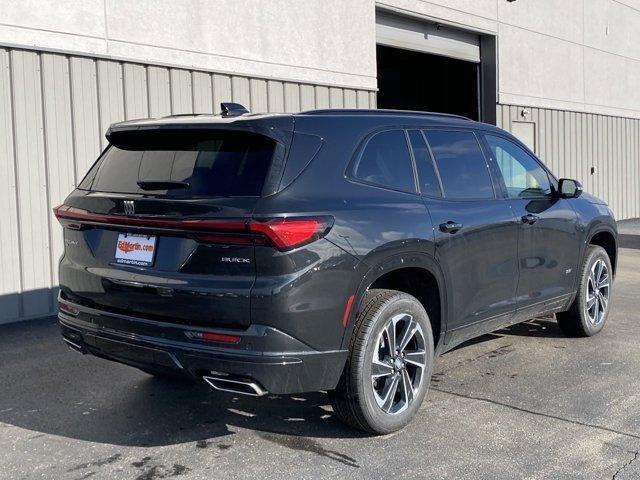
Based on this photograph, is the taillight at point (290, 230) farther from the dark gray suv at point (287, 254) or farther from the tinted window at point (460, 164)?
the tinted window at point (460, 164)

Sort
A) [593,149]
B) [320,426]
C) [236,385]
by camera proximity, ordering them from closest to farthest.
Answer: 1. [236,385]
2. [320,426]
3. [593,149]

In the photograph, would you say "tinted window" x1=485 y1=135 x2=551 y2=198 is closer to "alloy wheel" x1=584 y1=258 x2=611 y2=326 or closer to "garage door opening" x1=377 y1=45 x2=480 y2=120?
"alloy wheel" x1=584 y1=258 x2=611 y2=326

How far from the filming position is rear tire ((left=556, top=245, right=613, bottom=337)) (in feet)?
21.6

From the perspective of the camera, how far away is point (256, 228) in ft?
12.3

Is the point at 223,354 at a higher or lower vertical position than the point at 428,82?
lower

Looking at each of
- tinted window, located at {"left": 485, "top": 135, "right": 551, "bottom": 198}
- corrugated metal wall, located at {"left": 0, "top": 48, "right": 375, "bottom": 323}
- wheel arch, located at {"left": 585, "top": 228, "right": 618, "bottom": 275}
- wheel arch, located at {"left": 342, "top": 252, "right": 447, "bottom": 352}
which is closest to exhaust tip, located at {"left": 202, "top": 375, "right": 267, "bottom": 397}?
wheel arch, located at {"left": 342, "top": 252, "right": 447, "bottom": 352}

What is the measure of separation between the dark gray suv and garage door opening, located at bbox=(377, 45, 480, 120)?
31.2 ft

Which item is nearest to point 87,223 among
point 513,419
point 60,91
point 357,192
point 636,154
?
point 357,192

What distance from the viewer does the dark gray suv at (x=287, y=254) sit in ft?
12.5

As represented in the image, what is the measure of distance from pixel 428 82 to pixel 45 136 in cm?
1060

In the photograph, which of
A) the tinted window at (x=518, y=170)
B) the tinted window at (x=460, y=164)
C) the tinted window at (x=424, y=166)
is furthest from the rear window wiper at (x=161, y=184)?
the tinted window at (x=518, y=170)

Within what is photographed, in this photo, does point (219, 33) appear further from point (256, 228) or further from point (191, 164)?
point (256, 228)

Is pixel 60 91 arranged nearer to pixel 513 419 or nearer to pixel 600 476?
pixel 513 419

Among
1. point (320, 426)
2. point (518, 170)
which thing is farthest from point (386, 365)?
point (518, 170)
